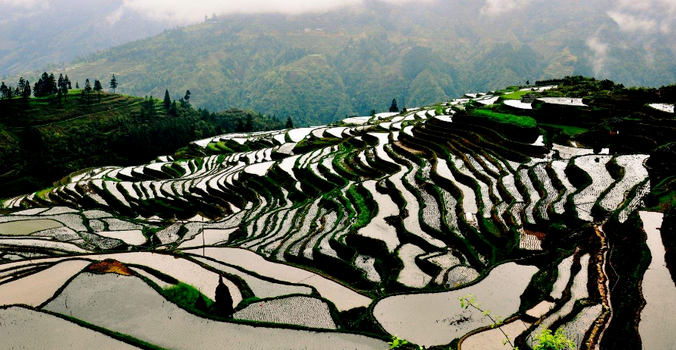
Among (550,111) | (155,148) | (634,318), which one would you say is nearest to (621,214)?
(634,318)

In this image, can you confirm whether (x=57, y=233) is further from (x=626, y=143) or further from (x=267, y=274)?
(x=626, y=143)

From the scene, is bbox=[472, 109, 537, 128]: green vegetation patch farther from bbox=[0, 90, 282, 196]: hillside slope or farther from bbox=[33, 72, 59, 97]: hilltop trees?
bbox=[33, 72, 59, 97]: hilltop trees

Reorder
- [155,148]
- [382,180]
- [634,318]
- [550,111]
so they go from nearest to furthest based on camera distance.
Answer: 1. [634,318]
2. [382,180]
3. [550,111]
4. [155,148]

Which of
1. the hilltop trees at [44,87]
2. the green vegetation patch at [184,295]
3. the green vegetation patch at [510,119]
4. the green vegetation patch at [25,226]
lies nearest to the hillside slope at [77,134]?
the hilltop trees at [44,87]

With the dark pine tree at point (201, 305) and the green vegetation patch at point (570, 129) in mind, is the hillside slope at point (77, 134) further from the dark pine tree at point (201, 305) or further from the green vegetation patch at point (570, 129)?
the green vegetation patch at point (570, 129)

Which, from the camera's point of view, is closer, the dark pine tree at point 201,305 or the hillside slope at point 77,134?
the dark pine tree at point 201,305

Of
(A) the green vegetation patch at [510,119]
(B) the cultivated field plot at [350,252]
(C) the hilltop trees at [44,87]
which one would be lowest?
(B) the cultivated field plot at [350,252]

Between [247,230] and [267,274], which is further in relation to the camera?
[247,230]

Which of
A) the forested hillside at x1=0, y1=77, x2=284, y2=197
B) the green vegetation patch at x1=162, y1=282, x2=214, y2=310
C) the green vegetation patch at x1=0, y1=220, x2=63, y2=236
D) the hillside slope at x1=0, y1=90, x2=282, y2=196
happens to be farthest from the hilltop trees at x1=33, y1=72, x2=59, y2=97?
the green vegetation patch at x1=162, y1=282, x2=214, y2=310
